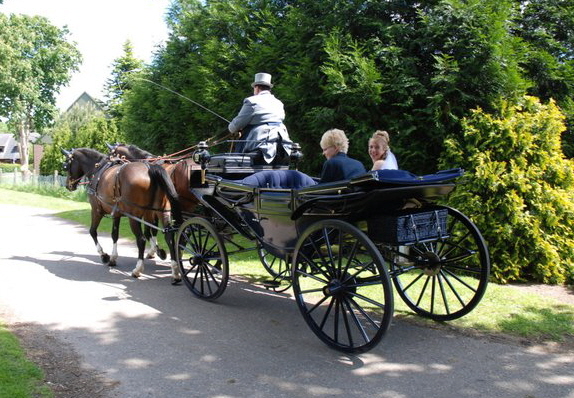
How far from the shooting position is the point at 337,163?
4828 millimetres

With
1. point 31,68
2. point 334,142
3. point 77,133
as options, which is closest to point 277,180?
point 334,142

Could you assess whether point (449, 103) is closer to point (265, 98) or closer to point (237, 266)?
point (265, 98)

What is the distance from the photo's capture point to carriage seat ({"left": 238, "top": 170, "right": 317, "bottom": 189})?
5.44 m

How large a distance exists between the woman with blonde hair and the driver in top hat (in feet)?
4.46

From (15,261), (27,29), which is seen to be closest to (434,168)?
(15,261)

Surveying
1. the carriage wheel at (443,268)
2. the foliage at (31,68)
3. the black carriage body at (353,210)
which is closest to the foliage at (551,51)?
the carriage wheel at (443,268)

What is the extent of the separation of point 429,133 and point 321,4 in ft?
10.5

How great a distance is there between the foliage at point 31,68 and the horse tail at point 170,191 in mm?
34992

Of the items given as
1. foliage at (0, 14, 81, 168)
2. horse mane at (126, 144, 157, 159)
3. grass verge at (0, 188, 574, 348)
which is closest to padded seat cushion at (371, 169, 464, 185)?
grass verge at (0, 188, 574, 348)

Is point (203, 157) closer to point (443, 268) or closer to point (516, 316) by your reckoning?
point (443, 268)

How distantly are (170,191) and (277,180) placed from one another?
211 centimetres

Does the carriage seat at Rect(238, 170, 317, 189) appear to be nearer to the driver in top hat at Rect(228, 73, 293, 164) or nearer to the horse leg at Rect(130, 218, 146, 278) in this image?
the driver in top hat at Rect(228, 73, 293, 164)

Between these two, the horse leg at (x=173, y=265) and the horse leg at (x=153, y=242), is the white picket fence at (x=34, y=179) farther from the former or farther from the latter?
the horse leg at (x=173, y=265)

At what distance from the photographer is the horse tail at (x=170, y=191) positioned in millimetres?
6988
